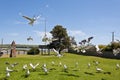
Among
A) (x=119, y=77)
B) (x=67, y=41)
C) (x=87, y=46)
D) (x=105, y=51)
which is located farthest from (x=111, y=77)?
(x=67, y=41)

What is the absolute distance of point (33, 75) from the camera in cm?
2716

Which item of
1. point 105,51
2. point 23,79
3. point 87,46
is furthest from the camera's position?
point 105,51

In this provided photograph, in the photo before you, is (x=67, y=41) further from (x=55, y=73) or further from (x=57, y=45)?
(x=55, y=73)

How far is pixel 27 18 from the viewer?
16812 millimetres

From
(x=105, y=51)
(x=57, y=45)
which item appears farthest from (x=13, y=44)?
(x=57, y=45)

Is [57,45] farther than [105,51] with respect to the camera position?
Yes

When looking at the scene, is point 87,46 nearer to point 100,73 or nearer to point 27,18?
point 27,18

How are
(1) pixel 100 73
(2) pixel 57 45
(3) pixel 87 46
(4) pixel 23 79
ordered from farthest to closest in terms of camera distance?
(2) pixel 57 45 → (1) pixel 100 73 → (4) pixel 23 79 → (3) pixel 87 46

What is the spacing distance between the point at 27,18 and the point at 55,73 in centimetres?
1286

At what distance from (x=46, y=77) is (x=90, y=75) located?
504cm

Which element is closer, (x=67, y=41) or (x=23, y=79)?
(x=23, y=79)

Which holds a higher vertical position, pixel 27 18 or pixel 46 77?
pixel 27 18

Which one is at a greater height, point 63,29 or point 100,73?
point 63,29

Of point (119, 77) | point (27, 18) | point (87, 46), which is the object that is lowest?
point (119, 77)
